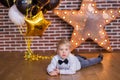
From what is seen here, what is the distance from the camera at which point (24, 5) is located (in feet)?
10.0

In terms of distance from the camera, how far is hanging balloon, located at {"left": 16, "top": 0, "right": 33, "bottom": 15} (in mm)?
3047

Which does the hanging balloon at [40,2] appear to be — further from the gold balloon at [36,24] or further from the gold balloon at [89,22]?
the gold balloon at [89,22]

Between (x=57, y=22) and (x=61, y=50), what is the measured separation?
5.37ft

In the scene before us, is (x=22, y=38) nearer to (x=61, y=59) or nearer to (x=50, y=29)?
(x=50, y=29)

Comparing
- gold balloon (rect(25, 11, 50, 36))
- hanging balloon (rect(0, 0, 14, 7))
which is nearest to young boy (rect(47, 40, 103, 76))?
gold balloon (rect(25, 11, 50, 36))

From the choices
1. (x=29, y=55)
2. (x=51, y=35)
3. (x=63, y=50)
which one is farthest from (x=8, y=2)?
(x=51, y=35)

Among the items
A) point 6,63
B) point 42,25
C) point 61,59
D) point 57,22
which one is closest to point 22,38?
point 57,22

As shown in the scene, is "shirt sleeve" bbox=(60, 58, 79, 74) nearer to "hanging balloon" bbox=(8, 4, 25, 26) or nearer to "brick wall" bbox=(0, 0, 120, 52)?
"hanging balloon" bbox=(8, 4, 25, 26)

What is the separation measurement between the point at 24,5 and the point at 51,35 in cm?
144

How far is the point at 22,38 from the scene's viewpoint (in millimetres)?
4449

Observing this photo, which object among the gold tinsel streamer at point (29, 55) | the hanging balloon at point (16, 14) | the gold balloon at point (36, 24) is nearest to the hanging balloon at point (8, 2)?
the hanging balloon at point (16, 14)

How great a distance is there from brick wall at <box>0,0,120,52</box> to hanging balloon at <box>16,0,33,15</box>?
1.33 meters

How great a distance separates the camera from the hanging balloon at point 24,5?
305 cm

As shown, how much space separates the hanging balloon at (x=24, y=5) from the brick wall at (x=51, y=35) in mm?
1328
